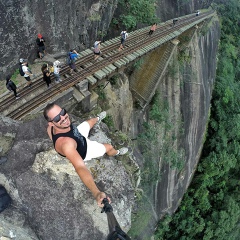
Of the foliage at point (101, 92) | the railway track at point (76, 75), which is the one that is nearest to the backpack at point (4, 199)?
the railway track at point (76, 75)

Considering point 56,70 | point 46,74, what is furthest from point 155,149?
point 46,74

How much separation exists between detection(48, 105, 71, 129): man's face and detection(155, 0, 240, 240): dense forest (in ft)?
50.7

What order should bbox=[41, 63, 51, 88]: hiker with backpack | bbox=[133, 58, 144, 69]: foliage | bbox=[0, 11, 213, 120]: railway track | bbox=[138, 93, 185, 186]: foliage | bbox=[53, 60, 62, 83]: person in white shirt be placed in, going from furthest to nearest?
bbox=[138, 93, 185, 186]: foliage → bbox=[133, 58, 144, 69]: foliage → bbox=[53, 60, 62, 83]: person in white shirt → bbox=[41, 63, 51, 88]: hiker with backpack → bbox=[0, 11, 213, 120]: railway track

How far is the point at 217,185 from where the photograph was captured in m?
21.3

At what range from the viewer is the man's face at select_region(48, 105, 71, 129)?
4.41 meters

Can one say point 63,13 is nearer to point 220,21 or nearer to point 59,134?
point 59,134

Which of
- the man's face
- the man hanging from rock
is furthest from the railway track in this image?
the man's face

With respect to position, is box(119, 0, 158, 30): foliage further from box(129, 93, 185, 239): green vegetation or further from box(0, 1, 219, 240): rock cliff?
box(129, 93, 185, 239): green vegetation

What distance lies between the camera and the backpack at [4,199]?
4.98 m

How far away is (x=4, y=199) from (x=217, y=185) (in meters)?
19.8

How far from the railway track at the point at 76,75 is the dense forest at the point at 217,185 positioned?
9977 millimetres

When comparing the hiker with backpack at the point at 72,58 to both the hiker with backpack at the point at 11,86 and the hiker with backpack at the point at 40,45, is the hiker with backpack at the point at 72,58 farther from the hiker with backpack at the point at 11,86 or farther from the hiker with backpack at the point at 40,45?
the hiker with backpack at the point at 11,86

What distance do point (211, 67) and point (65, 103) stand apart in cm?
1715

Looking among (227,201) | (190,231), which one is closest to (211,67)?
(227,201)
